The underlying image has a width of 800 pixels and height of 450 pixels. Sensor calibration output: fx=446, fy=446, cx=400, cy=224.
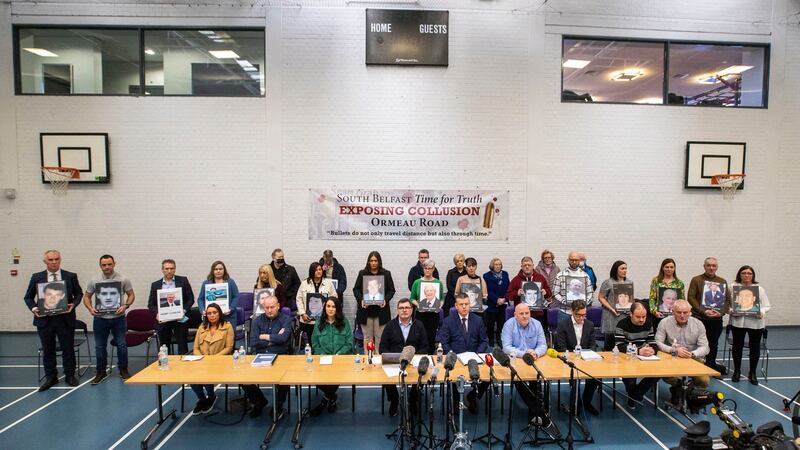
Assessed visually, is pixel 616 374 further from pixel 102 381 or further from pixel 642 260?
pixel 102 381

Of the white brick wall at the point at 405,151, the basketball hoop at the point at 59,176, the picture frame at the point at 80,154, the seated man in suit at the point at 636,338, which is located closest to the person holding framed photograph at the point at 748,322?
the seated man in suit at the point at 636,338

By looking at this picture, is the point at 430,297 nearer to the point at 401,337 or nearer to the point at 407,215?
the point at 401,337

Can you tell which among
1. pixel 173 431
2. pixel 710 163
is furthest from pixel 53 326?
pixel 710 163

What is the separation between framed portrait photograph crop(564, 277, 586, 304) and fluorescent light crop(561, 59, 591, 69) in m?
4.88

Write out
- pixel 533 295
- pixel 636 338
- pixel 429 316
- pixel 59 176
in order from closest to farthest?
pixel 636 338 < pixel 429 316 < pixel 533 295 < pixel 59 176

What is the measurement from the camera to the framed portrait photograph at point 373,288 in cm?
779

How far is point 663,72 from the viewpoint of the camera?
10.0m

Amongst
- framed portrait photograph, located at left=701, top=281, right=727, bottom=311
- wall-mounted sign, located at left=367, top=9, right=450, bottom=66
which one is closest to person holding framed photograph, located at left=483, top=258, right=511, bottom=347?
framed portrait photograph, located at left=701, top=281, right=727, bottom=311

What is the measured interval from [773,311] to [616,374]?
7.80m

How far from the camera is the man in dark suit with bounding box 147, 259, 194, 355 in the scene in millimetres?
7348

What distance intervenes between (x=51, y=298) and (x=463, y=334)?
642cm

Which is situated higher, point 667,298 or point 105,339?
point 667,298

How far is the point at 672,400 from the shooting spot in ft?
21.1

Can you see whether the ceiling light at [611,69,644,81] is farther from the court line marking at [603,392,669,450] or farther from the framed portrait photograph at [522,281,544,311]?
the court line marking at [603,392,669,450]
